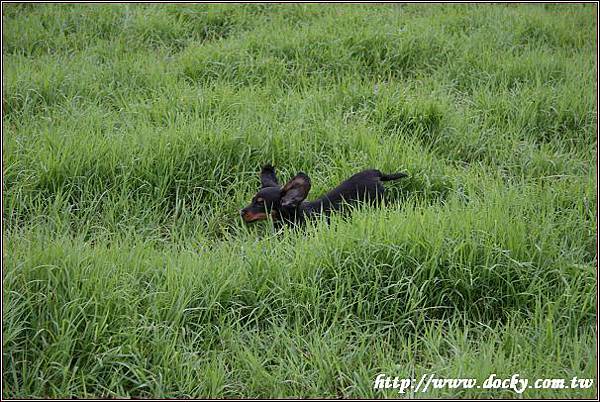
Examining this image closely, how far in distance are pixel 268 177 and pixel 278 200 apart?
0.34m

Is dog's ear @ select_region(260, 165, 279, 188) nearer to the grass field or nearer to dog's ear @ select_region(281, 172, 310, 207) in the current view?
the grass field

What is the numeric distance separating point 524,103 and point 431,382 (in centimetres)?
315

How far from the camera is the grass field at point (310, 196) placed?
9.41 ft

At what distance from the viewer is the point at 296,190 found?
3891 mm

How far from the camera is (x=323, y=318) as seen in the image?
3174mm

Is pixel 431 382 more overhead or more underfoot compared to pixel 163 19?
more underfoot

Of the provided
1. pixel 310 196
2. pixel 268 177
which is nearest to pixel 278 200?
→ pixel 268 177

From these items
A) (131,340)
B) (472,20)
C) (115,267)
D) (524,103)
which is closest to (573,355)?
(131,340)

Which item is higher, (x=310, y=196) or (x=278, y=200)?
(x=278, y=200)

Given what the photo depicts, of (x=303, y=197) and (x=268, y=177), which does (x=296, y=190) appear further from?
(x=268, y=177)

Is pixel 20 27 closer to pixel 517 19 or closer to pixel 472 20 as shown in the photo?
pixel 472 20

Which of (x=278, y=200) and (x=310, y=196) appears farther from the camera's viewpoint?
(x=310, y=196)

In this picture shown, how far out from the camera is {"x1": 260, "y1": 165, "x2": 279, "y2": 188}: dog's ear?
4188mm

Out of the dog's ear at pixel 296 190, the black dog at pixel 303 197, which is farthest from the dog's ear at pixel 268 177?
the dog's ear at pixel 296 190
